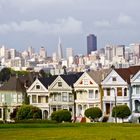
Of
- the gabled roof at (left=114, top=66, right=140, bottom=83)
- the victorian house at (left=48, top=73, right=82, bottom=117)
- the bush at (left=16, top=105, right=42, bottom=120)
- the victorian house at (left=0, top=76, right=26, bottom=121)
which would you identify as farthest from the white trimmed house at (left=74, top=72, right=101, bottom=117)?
the victorian house at (left=0, top=76, right=26, bottom=121)

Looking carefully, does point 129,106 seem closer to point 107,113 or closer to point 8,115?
point 107,113

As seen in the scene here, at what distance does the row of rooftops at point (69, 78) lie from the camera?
79944 mm

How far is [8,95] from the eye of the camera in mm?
89938

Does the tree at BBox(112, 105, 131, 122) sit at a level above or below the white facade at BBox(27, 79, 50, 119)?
below

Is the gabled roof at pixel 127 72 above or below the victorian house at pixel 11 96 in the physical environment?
above

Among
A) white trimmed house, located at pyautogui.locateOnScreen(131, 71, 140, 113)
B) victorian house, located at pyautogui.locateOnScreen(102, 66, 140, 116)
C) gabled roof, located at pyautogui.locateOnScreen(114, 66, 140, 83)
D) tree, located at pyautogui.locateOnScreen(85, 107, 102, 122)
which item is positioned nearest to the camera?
tree, located at pyautogui.locateOnScreen(85, 107, 102, 122)

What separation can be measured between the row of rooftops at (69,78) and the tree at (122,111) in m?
5.37

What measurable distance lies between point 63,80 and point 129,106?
36.4 ft

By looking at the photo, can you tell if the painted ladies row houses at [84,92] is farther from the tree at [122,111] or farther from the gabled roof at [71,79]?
the tree at [122,111]

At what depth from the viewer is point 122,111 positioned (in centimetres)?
7319

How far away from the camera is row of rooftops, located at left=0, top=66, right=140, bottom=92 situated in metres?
79.9

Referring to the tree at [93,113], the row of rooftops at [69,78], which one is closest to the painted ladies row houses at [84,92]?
the row of rooftops at [69,78]

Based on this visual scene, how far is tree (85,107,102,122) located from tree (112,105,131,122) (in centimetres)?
274

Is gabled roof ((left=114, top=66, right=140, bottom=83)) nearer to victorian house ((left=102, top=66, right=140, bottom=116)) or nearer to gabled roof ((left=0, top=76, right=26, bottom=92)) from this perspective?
victorian house ((left=102, top=66, right=140, bottom=116))
